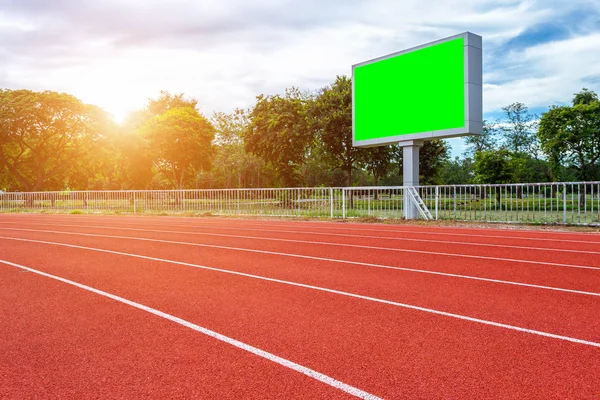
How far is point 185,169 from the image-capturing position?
50.0 m

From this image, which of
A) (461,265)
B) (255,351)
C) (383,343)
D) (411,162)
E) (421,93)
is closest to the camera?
(255,351)

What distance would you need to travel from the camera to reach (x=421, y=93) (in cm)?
1931

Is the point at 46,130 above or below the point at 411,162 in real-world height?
above

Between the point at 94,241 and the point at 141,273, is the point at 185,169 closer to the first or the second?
the point at 94,241

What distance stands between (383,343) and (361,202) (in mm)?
16119

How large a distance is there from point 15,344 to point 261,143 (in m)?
35.3

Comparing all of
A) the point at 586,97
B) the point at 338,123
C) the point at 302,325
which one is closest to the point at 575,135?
the point at 586,97

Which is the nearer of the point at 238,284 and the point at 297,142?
the point at 238,284

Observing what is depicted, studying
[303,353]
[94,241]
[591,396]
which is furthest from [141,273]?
[591,396]

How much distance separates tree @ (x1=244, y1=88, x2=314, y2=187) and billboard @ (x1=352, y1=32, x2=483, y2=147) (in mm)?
14756

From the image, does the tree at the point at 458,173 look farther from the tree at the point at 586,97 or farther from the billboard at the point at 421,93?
the billboard at the point at 421,93

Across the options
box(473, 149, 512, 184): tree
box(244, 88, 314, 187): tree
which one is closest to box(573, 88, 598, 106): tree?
box(473, 149, 512, 184): tree

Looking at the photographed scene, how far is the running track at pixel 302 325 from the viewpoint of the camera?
340 centimetres

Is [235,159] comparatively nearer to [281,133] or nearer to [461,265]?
[281,133]
